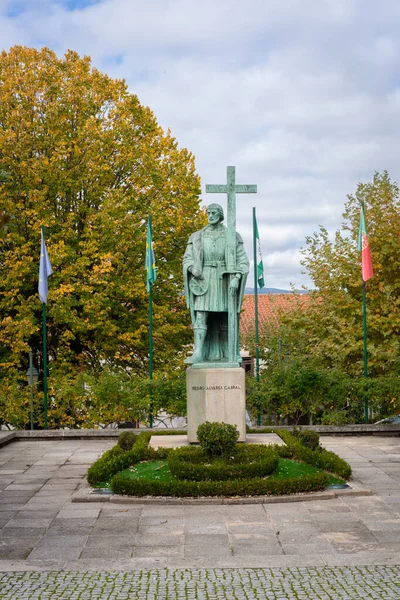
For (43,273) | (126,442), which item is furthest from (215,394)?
(43,273)

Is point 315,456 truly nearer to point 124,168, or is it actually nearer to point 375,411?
point 375,411

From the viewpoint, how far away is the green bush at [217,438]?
1011 cm

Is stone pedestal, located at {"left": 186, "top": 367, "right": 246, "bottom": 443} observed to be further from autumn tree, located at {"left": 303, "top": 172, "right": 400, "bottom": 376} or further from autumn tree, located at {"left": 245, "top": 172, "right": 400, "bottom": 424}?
autumn tree, located at {"left": 303, "top": 172, "right": 400, "bottom": 376}

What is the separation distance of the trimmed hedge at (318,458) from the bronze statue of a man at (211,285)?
1735mm

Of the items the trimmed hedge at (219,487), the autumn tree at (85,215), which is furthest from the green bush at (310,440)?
the autumn tree at (85,215)

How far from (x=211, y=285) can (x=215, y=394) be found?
179cm

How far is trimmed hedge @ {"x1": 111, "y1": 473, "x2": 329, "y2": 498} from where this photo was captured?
9.17m

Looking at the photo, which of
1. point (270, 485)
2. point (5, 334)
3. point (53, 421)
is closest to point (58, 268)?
point (5, 334)

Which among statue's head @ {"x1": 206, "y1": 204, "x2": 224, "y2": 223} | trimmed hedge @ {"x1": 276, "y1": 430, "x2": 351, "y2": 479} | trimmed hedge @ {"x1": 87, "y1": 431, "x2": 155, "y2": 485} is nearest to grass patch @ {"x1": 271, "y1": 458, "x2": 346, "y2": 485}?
trimmed hedge @ {"x1": 276, "y1": 430, "x2": 351, "y2": 479}

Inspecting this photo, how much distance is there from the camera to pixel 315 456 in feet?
34.9

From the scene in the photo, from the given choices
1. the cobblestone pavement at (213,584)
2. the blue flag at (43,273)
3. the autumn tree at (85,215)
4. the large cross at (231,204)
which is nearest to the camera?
the cobblestone pavement at (213,584)

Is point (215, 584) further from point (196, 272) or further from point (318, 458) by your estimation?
point (196, 272)

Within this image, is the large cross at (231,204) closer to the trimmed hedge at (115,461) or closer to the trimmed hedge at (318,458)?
the trimmed hedge at (318,458)

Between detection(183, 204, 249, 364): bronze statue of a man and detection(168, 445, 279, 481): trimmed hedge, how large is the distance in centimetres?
217
